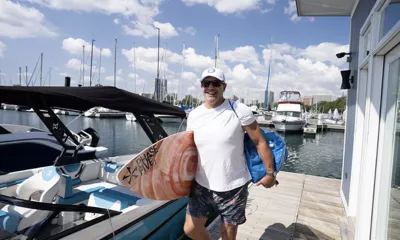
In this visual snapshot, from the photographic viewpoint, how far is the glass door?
214cm

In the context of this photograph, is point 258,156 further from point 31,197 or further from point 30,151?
point 30,151

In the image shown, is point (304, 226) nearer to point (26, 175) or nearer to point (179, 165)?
point (179, 165)

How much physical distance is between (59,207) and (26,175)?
1968 mm

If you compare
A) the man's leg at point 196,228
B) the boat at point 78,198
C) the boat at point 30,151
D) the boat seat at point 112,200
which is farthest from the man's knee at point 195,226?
the boat at point 30,151

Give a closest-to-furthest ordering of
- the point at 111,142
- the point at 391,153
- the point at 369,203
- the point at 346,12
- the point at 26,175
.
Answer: the point at 391,153 < the point at 369,203 < the point at 26,175 < the point at 346,12 < the point at 111,142

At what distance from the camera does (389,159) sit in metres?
2.29

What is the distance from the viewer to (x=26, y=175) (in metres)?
3.51

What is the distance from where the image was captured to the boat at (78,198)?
6.88ft

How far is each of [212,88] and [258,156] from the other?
2.23ft

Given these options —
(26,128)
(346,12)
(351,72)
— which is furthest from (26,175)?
(346,12)

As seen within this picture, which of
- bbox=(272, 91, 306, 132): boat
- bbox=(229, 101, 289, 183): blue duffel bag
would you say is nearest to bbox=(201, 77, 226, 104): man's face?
bbox=(229, 101, 289, 183): blue duffel bag

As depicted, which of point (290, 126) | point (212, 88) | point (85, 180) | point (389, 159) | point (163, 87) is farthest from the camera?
point (163, 87)

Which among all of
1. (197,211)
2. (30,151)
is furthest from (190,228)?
(30,151)

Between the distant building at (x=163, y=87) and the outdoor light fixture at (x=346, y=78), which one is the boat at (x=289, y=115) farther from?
the outdoor light fixture at (x=346, y=78)
